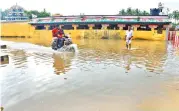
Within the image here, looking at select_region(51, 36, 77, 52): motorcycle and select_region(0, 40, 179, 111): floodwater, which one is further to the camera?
select_region(51, 36, 77, 52): motorcycle

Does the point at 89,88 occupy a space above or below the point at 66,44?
below

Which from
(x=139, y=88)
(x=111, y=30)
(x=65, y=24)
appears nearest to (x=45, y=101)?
(x=139, y=88)

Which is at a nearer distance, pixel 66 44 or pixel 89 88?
pixel 89 88

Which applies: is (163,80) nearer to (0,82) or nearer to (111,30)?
(0,82)

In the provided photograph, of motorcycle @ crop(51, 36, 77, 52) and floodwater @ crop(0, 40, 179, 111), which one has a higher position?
motorcycle @ crop(51, 36, 77, 52)

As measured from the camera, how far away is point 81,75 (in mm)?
9070

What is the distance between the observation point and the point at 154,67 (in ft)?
36.3

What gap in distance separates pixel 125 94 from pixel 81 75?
2.58m

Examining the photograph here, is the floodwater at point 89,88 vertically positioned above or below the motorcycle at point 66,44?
below

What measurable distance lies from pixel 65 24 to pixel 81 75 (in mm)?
25365

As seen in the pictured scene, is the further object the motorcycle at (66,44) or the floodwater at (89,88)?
the motorcycle at (66,44)

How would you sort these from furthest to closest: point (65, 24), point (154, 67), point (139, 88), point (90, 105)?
point (65, 24) → point (154, 67) → point (139, 88) → point (90, 105)

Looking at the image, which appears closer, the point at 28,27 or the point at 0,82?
the point at 0,82

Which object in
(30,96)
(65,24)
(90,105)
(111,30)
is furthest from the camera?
(65,24)
